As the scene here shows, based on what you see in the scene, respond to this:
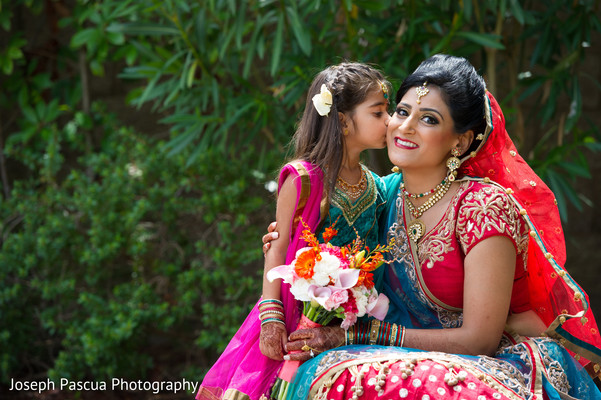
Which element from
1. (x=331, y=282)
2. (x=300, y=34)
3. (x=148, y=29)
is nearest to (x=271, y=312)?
(x=331, y=282)

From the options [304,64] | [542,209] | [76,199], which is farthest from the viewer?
[76,199]

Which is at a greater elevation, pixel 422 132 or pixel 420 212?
pixel 422 132

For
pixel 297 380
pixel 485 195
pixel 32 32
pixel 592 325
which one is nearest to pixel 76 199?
pixel 32 32

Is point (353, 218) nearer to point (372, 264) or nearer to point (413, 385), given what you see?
point (372, 264)

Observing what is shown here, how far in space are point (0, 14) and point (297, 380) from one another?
141 inches

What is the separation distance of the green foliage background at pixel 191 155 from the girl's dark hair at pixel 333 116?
3.16 feet

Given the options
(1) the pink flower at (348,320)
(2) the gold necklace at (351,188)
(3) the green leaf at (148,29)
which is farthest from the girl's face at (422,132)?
(3) the green leaf at (148,29)

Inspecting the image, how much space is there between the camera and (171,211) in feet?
13.7

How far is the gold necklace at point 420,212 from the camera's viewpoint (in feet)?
7.65

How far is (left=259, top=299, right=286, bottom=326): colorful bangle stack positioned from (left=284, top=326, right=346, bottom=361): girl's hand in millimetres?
112

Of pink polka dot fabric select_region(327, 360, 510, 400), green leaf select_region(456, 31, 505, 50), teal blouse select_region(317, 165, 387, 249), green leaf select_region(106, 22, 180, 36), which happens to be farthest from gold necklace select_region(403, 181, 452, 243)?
green leaf select_region(106, 22, 180, 36)

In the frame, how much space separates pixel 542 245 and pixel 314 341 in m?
0.82

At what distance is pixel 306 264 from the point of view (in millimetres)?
2100

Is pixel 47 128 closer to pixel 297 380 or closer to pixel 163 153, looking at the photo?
pixel 163 153
